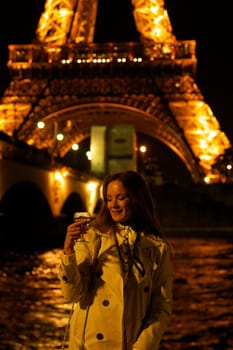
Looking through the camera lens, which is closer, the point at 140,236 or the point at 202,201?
the point at 140,236

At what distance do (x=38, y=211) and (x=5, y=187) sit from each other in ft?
25.2

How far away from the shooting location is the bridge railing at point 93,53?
117 feet

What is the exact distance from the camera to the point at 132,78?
35906 mm

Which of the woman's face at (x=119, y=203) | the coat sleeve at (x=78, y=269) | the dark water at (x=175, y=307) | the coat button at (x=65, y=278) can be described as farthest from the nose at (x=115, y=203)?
the dark water at (x=175, y=307)

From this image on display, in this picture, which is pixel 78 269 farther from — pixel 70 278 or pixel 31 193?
pixel 31 193

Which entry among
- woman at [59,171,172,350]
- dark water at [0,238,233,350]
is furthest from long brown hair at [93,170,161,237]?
dark water at [0,238,233,350]

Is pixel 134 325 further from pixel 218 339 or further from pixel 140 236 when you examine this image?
pixel 218 339

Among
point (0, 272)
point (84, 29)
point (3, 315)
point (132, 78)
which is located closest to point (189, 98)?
point (132, 78)

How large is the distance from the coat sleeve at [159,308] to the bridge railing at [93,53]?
109ft

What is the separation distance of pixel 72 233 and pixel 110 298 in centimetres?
35

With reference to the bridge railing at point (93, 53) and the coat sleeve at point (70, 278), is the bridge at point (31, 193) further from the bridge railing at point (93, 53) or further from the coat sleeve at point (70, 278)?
the coat sleeve at point (70, 278)

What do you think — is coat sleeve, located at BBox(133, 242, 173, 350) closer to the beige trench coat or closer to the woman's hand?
the beige trench coat

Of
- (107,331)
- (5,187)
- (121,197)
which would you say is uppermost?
(5,187)

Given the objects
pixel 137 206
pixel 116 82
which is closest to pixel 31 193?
pixel 116 82
